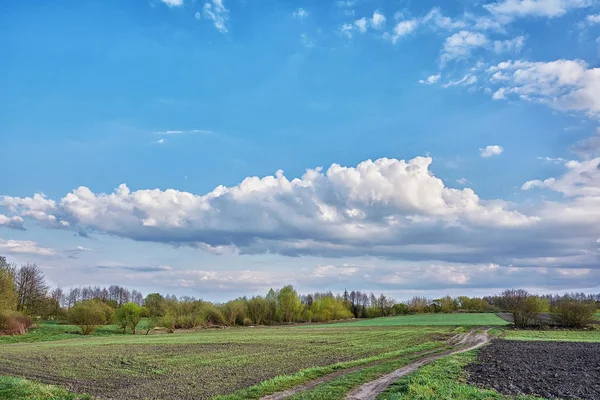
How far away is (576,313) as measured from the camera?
2876 inches

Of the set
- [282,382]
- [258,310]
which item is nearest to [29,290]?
[258,310]

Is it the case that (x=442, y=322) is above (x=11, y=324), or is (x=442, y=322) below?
below

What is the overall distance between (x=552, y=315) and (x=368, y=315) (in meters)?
80.7

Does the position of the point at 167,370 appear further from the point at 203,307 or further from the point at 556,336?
the point at 203,307

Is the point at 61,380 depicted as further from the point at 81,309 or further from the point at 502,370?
the point at 81,309

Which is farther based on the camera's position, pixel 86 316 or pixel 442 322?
pixel 442 322

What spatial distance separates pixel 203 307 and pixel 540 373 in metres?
98.2

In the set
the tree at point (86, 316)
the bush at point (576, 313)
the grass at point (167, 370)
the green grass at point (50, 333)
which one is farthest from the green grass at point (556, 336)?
the tree at point (86, 316)

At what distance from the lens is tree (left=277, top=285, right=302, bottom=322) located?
13038 centimetres

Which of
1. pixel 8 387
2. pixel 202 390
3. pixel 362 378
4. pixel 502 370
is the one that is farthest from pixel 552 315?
pixel 8 387

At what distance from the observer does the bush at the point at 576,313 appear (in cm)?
7281

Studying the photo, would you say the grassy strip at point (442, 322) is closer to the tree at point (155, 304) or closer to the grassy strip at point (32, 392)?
the tree at point (155, 304)

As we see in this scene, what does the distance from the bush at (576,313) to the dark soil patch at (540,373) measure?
150ft

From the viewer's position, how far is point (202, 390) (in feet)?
A: 64.6
